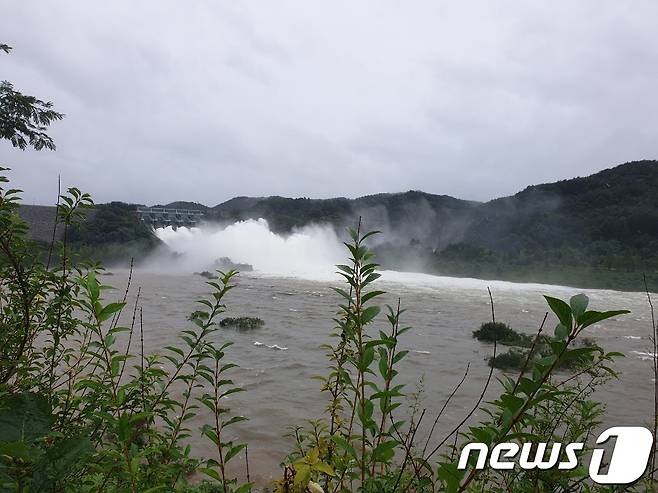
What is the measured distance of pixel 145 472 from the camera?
8.46 ft

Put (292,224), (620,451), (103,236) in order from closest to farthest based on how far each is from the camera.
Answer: (620,451)
(103,236)
(292,224)

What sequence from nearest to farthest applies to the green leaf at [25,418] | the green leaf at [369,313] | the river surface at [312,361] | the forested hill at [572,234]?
the green leaf at [25,418], the green leaf at [369,313], the river surface at [312,361], the forested hill at [572,234]

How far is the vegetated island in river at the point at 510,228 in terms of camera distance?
53375mm

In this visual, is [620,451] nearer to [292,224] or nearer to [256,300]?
[256,300]

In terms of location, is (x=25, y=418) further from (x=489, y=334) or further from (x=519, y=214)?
(x=519, y=214)

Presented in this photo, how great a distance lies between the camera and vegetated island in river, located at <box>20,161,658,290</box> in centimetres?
5338

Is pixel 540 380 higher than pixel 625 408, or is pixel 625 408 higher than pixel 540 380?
pixel 540 380

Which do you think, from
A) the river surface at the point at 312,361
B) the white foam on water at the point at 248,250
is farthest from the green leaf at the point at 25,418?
the white foam on water at the point at 248,250

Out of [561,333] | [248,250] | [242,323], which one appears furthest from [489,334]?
[248,250]

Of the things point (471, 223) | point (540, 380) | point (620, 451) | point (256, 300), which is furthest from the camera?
point (471, 223)

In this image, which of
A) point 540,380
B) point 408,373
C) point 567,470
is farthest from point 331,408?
point 408,373

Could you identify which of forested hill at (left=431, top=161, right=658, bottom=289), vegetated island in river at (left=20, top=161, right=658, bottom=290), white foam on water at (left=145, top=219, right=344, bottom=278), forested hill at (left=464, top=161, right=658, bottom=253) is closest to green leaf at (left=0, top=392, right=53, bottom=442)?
vegetated island in river at (left=20, top=161, right=658, bottom=290)

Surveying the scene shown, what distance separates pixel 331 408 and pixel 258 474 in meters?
3.33

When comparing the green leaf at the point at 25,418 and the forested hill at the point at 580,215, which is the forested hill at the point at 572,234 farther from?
the green leaf at the point at 25,418
